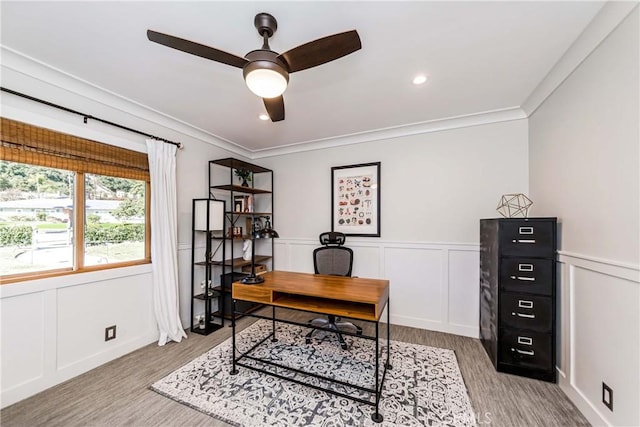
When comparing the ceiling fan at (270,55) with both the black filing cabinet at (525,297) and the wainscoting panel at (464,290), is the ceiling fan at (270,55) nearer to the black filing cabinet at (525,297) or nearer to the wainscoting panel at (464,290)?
the black filing cabinet at (525,297)

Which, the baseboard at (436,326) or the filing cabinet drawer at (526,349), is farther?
the baseboard at (436,326)

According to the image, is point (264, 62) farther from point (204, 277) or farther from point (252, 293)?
point (204, 277)

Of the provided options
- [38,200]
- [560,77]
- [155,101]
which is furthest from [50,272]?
[560,77]

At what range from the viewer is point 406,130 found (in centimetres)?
326

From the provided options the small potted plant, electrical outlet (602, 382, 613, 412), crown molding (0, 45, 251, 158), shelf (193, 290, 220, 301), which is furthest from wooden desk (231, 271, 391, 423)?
crown molding (0, 45, 251, 158)

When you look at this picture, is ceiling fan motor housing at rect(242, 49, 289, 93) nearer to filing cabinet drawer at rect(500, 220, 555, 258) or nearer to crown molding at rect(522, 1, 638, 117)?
crown molding at rect(522, 1, 638, 117)

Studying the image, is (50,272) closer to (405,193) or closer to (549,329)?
(405,193)

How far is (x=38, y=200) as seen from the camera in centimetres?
206

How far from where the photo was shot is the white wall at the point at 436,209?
2.90 meters

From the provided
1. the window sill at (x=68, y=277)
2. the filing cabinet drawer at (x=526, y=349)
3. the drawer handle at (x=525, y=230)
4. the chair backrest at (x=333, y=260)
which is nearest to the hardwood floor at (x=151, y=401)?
the filing cabinet drawer at (x=526, y=349)

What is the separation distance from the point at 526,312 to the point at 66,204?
4075 millimetres

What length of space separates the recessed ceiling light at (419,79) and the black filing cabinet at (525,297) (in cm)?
140

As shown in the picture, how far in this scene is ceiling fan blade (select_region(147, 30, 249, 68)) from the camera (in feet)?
4.19

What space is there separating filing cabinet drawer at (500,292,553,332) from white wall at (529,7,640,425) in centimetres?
10
